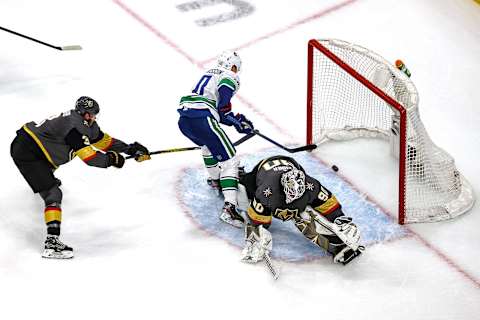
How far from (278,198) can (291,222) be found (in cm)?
51

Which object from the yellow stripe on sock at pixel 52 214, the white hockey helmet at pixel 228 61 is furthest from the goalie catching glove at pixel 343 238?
the yellow stripe on sock at pixel 52 214

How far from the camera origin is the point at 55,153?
577cm

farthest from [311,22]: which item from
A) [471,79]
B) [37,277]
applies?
[37,277]

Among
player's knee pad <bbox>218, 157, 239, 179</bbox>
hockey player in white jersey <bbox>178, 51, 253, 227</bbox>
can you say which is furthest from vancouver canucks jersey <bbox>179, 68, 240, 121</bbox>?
player's knee pad <bbox>218, 157, 239, 179</bbox>

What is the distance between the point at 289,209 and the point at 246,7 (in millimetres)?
2889

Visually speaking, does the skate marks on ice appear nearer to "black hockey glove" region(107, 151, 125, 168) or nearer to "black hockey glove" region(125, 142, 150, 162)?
"black hockey glove" region(125, 142, 150, 162)

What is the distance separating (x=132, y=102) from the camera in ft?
23.2

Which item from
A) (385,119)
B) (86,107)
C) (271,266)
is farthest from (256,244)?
(385,119)

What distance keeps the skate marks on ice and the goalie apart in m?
0.14

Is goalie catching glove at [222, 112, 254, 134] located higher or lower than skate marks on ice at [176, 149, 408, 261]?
higher

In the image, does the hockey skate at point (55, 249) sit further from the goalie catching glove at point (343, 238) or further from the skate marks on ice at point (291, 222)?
the goalie catching glove at point (343, 238)

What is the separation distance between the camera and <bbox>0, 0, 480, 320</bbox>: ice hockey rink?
547cm

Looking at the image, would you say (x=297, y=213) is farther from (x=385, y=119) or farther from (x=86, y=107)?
(x=86, y=107)

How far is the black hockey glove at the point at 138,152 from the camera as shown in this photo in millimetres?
6012
